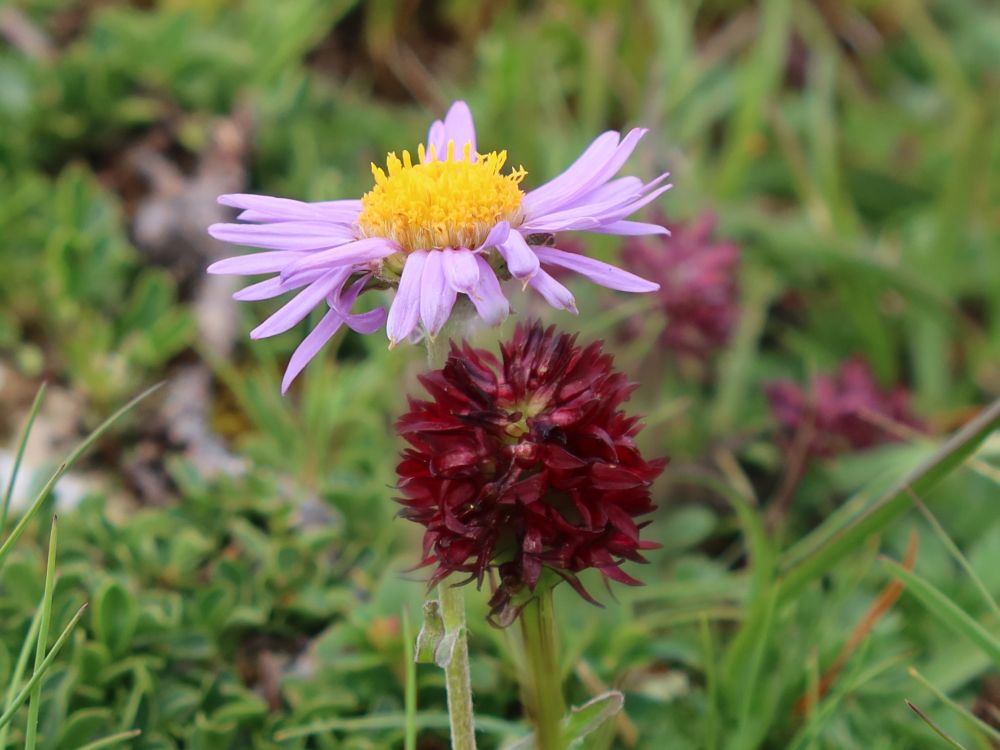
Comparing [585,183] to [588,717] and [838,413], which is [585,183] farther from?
[838,413]

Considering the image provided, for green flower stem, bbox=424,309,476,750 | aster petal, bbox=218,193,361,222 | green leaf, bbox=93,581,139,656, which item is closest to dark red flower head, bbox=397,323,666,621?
green flower stem, bbox=424,309,476,750

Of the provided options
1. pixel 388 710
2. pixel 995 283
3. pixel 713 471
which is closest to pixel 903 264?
pixel 995 283

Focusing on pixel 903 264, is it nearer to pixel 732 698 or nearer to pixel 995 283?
pixel 995 283

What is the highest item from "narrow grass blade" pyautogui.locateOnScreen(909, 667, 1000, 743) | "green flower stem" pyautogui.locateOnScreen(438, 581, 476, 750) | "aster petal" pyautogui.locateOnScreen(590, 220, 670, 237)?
"aster petal" pyautogui.locateOnScreen(590, 220, 670, 237)

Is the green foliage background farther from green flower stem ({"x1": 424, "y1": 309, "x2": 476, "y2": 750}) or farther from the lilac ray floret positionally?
the lilac ray floret

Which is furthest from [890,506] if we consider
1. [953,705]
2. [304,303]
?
[304,303]

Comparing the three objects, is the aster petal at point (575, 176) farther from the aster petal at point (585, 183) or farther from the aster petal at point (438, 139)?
the aster petal at point (438, 139)
